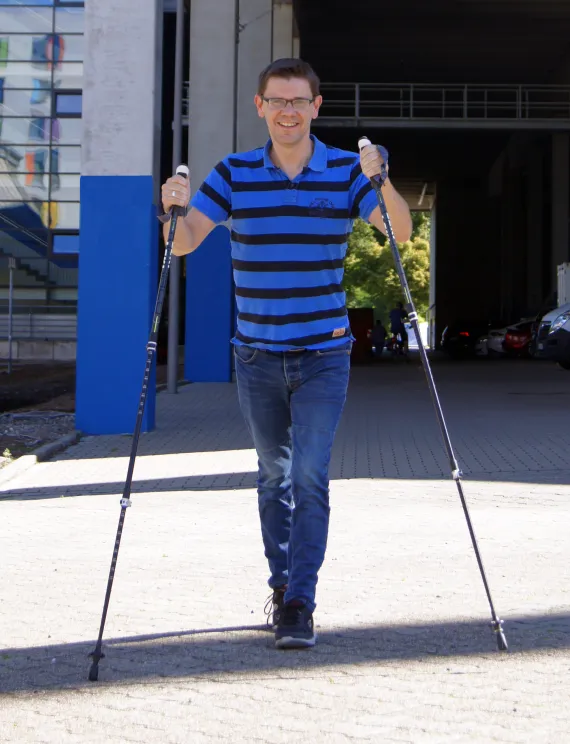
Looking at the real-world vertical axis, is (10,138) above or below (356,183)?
above

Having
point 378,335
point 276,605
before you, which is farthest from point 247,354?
point 378,335

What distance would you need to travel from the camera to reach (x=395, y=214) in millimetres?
4887

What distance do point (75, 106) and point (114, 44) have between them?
31.0m

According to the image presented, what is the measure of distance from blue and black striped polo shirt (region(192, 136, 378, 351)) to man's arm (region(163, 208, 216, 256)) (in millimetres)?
99

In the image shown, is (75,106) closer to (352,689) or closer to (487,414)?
(487,414)

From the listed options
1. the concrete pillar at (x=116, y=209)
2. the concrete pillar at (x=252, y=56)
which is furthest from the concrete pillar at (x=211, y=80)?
the concrete pillar at (x=116, y=209)

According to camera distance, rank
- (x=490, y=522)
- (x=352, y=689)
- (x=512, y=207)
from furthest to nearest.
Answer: (x=512, y=207)
(x=490, y=522)
(x=352, y=689)

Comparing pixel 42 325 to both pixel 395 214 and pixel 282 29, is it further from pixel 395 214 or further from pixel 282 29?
pixel 395 214

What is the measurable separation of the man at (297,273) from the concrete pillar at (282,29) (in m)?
27.8

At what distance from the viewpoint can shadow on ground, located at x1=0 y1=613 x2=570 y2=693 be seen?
14.4ft

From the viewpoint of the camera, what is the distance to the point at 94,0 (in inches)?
559

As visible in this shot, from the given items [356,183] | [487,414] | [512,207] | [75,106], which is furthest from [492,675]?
[512,207]

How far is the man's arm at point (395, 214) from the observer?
483 centimetres

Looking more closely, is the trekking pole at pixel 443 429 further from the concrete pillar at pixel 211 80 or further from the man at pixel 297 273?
the concrete pillar at pixel 211 80
